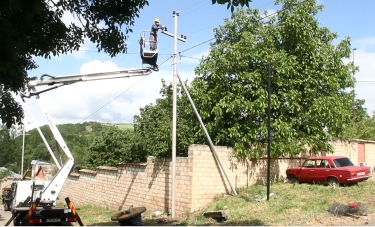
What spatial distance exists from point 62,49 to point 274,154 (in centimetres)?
1316

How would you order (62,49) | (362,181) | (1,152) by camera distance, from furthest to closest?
(1,152), (362,181), (62,49)

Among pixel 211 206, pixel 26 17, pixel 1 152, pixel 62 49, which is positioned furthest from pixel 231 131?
pixel 1 152

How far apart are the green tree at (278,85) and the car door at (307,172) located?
3.16ft

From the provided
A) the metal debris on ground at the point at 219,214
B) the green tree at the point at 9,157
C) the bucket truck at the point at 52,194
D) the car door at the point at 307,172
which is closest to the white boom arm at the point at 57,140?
the bucket truck at the point at 52,194

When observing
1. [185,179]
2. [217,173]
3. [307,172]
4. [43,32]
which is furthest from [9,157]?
[43,32]

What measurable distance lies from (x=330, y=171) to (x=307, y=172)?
116 cm

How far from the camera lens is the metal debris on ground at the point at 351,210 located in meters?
A: 13.1

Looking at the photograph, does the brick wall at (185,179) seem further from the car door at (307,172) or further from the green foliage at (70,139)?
the green foliage at (70,139)

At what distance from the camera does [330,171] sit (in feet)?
59.2

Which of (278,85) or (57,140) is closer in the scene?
(57,140)

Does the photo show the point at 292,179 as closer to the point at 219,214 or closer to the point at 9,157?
the point at 219,214

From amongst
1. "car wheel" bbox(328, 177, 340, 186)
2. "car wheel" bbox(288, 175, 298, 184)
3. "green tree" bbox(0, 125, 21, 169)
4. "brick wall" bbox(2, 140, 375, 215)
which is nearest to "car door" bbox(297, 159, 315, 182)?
"car wheel" bbox(288, 175, 298, 184)

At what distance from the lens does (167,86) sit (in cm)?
2302

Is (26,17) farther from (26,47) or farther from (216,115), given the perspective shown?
(216,115)
